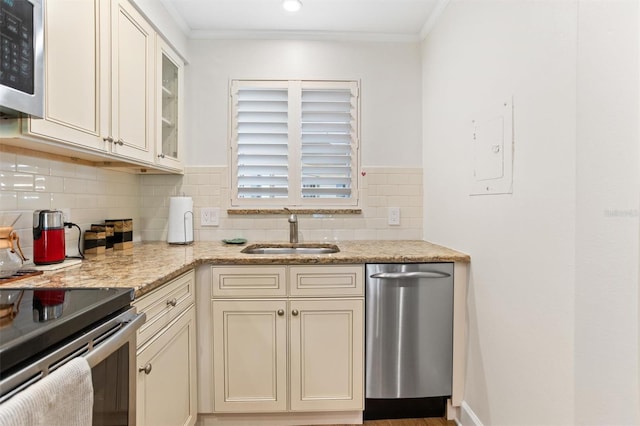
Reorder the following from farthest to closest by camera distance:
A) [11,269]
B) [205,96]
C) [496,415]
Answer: [205,96], [496,415], [11,269]

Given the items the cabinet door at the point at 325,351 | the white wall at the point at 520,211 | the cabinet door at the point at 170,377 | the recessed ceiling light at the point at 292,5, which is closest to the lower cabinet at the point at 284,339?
the cabinet door at the point at 325,351

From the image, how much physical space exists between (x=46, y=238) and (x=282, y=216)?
4.45ft

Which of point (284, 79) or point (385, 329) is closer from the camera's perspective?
point (385, 329)

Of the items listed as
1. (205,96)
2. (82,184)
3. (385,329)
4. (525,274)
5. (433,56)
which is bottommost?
(385,329)

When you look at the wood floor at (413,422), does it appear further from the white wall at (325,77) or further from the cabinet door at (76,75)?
the cabinet door at (76,75)

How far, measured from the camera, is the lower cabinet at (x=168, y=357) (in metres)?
1.17

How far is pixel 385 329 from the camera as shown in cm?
173

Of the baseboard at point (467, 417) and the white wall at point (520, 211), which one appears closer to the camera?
the white wall at point (520, 211)

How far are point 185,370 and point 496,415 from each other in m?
1.49

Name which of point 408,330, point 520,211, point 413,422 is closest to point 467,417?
point 413,422

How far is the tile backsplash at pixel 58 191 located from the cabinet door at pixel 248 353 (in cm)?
87

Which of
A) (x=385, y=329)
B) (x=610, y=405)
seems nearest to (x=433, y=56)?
(x=385, y=329)

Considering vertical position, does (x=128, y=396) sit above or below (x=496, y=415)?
above

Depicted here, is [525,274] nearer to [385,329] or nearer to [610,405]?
[610,405]
